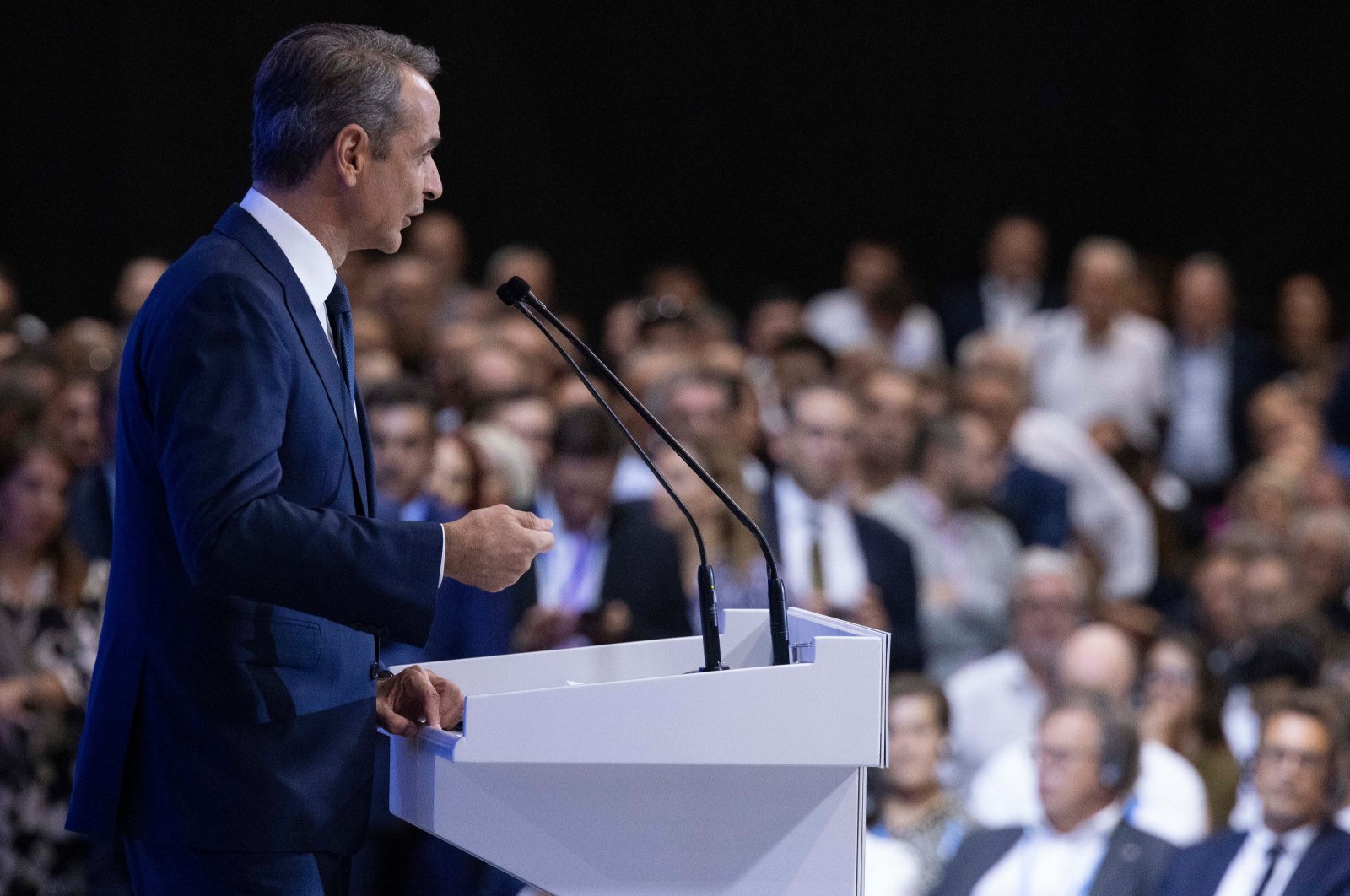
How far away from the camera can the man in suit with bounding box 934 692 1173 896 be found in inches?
154

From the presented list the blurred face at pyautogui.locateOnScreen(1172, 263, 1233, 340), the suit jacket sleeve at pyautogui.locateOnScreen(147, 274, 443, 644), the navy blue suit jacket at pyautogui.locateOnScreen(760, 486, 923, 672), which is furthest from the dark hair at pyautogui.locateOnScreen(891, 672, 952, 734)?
the blurred face at pyautogui.locateOnScreen(1172, 263, 1233, 340)

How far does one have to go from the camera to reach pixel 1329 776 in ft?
12.7

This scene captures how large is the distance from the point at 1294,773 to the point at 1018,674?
0.96 meters

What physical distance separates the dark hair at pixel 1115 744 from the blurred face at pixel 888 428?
1.36 m

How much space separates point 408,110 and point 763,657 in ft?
2.46

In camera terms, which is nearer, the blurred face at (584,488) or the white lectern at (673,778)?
the white lectern at (673,778)

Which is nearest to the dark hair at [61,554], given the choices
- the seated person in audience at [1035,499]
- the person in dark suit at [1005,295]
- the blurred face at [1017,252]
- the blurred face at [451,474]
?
the blurred face at [451,474]

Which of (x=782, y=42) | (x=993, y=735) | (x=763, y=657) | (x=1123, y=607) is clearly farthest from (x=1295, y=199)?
(x=763, y=657)

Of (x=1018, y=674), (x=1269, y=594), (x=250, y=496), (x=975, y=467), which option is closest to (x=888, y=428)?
(x=975, y=467)

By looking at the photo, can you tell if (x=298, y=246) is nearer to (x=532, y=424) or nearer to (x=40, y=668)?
(x=40, y=668)

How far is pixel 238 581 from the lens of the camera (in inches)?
62.9

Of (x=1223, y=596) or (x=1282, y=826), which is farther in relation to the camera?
Answer: (x=1223, y=596)

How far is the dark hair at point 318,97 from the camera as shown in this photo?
5.83 ft

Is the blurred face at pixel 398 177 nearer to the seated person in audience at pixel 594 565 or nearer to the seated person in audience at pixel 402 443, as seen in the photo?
the seated person in audience at pixel 594 565
